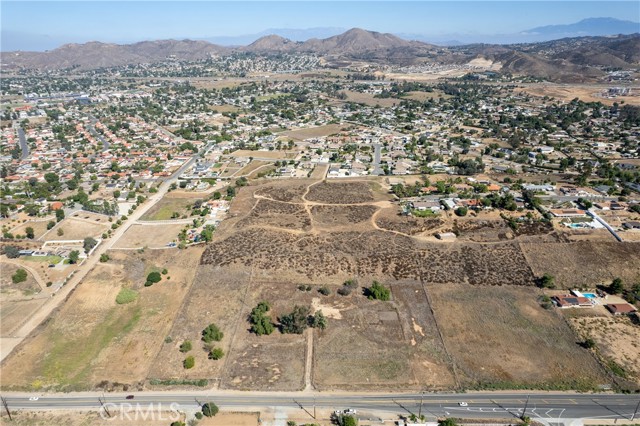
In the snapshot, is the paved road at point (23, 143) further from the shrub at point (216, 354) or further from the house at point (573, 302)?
the house at point (573, 302)

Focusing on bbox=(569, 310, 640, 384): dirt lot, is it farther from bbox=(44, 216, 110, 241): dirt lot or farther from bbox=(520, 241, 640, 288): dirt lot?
bbox=(44, 216, 110, 241): dirt lot

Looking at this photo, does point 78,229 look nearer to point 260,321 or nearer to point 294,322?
point 260,321

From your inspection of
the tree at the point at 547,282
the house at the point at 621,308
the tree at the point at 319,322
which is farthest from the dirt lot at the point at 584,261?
the tree at the point at 319,322

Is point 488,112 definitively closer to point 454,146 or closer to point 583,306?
point 454,146

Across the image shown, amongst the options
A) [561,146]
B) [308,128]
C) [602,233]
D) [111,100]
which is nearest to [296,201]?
[602,233]

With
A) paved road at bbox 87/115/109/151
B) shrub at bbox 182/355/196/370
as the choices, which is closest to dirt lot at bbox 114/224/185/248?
shrub at bbox 182/355/196/370

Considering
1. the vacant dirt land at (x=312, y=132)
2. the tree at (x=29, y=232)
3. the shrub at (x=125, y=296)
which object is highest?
the vacant dirt land at (x=312, y=132)
